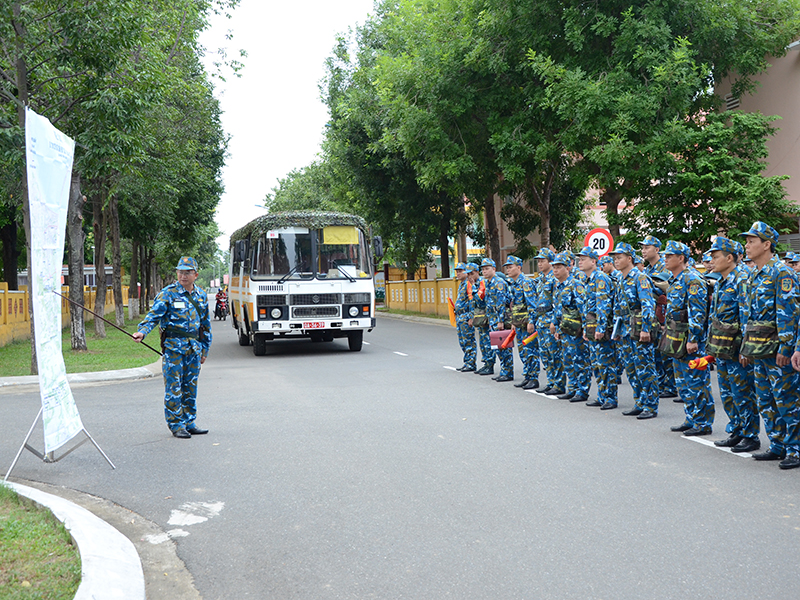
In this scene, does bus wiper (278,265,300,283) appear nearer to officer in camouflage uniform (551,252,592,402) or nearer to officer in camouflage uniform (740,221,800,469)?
officer in camouflage uniform (551,252,592,402)

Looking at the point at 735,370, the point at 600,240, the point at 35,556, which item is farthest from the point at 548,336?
the point at 600,240

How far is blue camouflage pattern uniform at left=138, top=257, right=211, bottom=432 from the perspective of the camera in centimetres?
802

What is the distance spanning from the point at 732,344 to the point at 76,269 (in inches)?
638

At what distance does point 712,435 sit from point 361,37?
3068cm

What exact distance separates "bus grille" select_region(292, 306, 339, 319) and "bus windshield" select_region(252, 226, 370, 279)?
66cm

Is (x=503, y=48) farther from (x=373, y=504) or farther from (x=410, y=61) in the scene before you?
(x=373, y=504)

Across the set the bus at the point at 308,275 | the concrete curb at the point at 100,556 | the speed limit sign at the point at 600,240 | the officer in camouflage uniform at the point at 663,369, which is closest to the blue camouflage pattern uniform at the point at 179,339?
the concrete curb at the point at 100,556

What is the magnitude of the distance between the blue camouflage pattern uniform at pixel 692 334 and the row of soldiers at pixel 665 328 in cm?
1

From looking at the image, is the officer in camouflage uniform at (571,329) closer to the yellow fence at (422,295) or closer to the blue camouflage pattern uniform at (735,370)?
the blue camouflage pattern uniform at (735,370)

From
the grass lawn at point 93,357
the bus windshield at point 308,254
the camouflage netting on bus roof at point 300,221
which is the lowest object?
the grass lawn at point 93,357

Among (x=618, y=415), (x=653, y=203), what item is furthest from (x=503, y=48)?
(x=618, y=415)

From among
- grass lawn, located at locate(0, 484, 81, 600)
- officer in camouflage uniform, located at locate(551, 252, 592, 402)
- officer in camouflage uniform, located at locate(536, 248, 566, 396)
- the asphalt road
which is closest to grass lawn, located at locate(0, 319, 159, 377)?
the asphalt road

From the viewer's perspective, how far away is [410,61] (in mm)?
22828

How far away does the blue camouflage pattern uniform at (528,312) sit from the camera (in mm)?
11094
